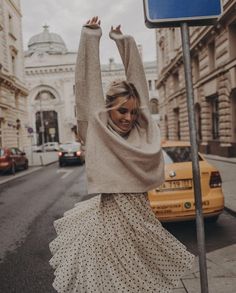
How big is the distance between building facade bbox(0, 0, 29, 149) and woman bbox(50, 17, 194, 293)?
28.7 m

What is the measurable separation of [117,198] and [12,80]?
3271cm

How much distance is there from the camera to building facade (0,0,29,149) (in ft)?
102

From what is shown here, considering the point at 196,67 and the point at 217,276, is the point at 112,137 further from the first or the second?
the point at 196,67

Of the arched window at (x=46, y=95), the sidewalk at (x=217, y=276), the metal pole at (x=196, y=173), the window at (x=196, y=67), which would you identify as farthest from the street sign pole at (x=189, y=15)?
the arched window at (x=46, y=95)

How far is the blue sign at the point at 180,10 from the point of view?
2.44m

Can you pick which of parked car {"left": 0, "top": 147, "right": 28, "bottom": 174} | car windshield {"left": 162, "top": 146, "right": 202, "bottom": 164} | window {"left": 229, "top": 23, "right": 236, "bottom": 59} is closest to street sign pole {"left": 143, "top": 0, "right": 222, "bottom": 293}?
car windshield {"left": 162, "top": 146, "right": 202, "bottom": 164}

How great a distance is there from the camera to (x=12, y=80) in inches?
1303

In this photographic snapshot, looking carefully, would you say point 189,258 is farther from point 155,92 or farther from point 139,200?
point 155,92

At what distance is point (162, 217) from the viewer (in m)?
5.81

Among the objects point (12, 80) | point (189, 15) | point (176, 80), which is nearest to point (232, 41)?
point (176, 80)

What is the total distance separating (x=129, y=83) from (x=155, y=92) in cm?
6528

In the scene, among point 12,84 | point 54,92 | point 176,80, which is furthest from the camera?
point 54,92

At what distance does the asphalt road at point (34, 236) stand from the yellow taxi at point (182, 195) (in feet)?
1.05

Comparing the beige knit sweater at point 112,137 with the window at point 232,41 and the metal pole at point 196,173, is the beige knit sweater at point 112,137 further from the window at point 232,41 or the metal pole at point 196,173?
the window at point 232,41
